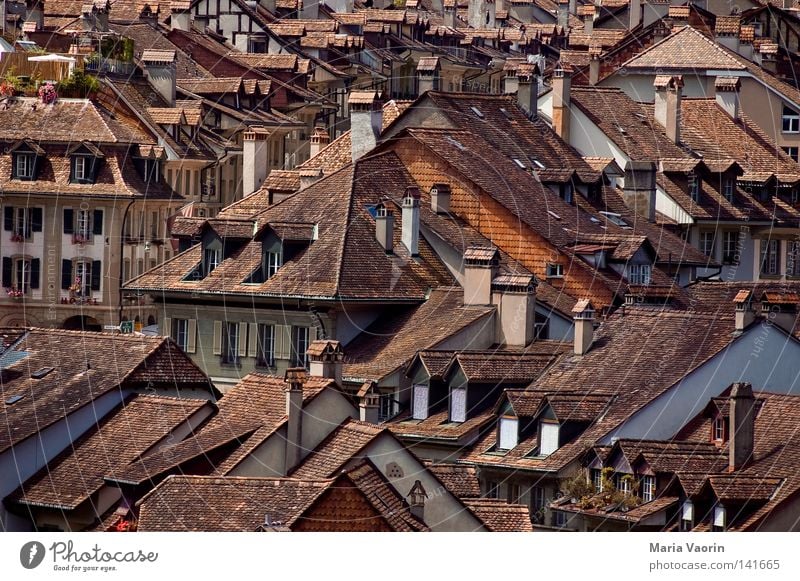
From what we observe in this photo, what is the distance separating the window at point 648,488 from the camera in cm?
2772

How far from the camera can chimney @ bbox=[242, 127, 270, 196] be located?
153 ft

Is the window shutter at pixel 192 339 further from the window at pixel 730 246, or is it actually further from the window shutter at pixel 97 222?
the window at pixel 730 246

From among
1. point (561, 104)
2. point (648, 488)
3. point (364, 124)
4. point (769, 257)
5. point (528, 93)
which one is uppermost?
point (364, 124)

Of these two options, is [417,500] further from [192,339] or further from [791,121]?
[791,121]

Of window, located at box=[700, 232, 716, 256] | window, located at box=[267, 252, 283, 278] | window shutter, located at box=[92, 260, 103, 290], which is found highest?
window, located at box=[267, 252, 283, 278]

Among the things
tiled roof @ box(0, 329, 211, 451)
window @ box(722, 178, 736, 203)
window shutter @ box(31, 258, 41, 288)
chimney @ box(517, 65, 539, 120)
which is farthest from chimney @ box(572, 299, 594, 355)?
window @ box(722, 178, 736, 203)

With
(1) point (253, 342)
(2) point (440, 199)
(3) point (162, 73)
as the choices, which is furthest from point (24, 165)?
(3) point (162, 73)

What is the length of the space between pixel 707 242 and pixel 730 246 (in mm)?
405

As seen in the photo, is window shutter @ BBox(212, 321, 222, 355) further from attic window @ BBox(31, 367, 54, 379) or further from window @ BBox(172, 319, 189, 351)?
attic window @ BBox(31, 367, 54, 379)

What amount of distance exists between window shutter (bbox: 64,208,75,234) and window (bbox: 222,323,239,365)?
6581 millimetres

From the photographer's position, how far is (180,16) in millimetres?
62469

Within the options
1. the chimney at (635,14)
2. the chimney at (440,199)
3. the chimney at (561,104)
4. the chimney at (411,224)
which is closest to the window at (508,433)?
the chimney at (411,224)

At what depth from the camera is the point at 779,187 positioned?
48.0 meters

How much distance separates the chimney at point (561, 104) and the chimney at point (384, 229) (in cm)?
1128
